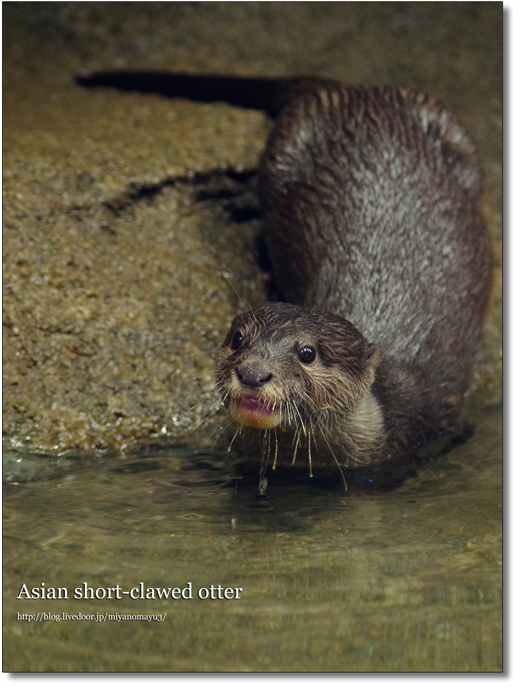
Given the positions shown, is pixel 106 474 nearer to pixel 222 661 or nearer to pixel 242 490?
pixel 242 490

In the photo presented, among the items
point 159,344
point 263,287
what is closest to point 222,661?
point 159,344

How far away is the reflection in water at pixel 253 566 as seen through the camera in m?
1.71

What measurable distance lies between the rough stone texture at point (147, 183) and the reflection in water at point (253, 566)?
37 cm

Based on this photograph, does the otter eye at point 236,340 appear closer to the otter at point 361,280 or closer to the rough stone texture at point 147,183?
the otter at point 361,280

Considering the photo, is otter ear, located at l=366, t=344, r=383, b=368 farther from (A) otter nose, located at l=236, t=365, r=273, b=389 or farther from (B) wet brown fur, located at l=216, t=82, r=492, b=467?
(A) otter nose, located at l=236, t=365, r=273, b=389

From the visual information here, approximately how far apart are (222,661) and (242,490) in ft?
3.43

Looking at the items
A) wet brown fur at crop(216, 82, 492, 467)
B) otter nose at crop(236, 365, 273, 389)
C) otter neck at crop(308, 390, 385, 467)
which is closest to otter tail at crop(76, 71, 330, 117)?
wet brown fur at crop(216, 82, 492, 467)

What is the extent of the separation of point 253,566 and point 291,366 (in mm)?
688

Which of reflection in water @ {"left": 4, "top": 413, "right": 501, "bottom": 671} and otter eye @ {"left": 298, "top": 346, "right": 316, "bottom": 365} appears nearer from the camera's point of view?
reflection in water @ {"left": 4, "top": 413, "right": 501, "bottom": 671}

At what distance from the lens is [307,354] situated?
2615mm

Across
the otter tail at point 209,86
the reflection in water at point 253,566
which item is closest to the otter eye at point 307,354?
the reflection in water at point 253,566

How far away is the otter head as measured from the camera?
7.97 ft

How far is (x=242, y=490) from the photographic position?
2.71 meters

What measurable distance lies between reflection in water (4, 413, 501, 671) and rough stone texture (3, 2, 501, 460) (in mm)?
372
